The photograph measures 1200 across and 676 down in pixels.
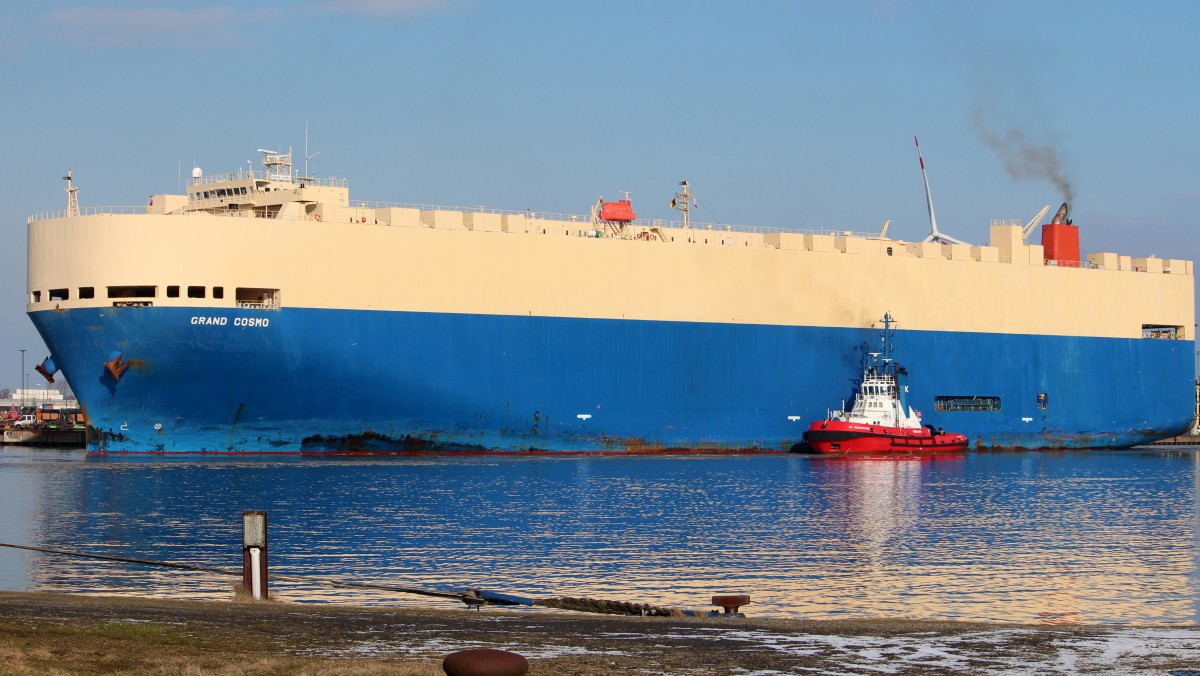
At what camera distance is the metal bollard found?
54.0ft

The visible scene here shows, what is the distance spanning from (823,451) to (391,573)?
39521mm

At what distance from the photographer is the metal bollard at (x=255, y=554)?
16.5m

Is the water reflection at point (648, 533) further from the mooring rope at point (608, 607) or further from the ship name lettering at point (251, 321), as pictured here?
the ship name lettering at point (251, 321)

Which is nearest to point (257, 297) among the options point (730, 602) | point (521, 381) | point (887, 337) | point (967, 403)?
point (521, 381)

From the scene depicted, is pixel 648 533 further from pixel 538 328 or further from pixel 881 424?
pixel 881 424

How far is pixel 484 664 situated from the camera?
9539mm

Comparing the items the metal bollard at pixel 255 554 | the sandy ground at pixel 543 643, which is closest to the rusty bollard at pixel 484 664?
the sandy ground at pixel 543 643

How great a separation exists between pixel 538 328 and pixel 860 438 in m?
13.5

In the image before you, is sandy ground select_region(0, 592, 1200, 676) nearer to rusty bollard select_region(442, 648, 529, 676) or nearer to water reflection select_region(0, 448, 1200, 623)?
rusty bollard select_region(442, 648, 529, 676)

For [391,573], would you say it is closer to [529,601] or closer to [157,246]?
[529,601]

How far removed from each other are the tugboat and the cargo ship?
1497 millimetres

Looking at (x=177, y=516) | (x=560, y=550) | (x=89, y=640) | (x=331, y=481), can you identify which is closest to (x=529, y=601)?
(x=89, y=640)

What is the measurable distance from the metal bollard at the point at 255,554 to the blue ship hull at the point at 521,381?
3330 cm

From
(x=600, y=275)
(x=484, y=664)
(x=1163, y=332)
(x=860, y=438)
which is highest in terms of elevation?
(x=600, y=275)
